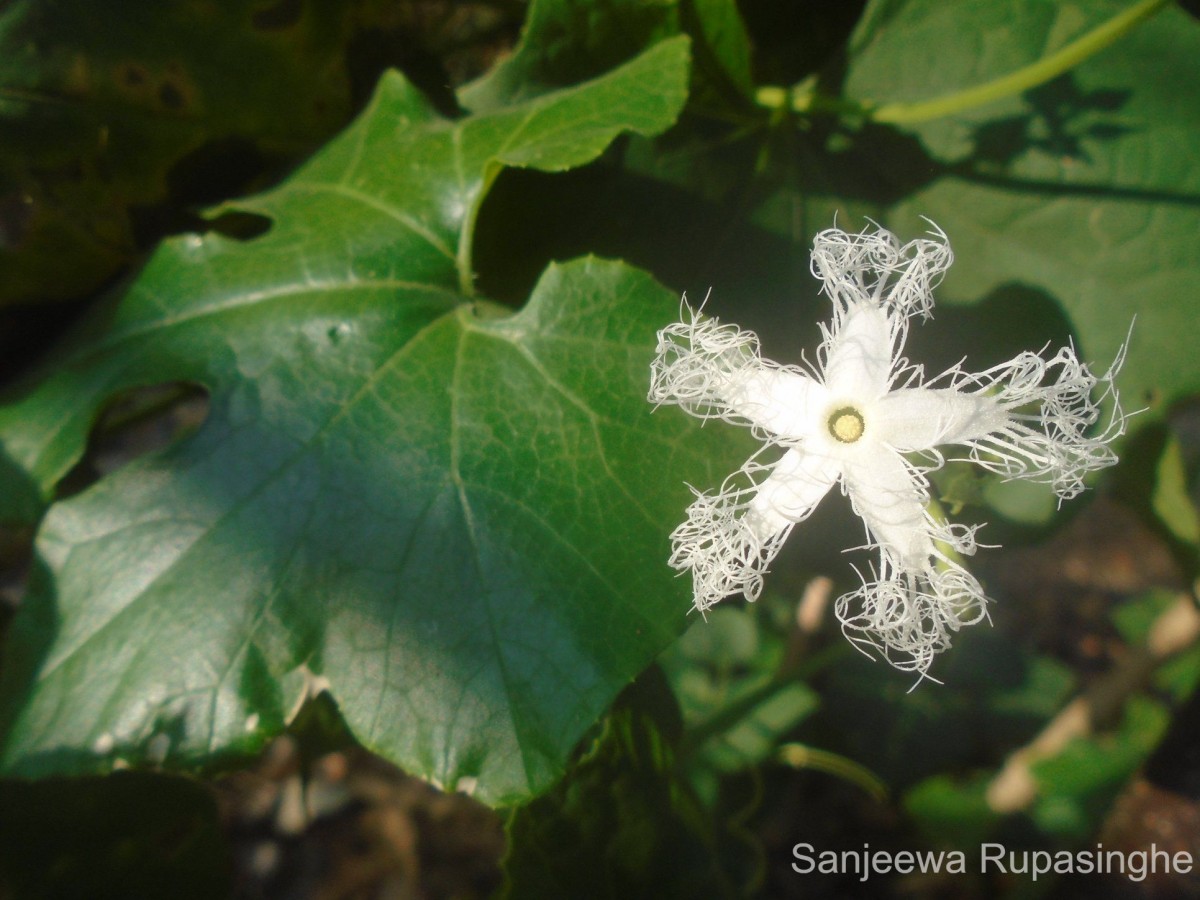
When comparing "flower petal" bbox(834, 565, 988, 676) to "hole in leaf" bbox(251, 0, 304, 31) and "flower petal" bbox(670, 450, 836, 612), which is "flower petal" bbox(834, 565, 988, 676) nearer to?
"flower petal" bbox(670, 450, 836, 612)

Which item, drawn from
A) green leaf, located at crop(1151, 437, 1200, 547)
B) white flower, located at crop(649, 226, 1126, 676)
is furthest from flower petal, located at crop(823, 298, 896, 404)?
green leaf, located at crop(1151, 437, 1200, 547)

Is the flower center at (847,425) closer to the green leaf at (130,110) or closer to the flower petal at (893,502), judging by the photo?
the flower petal at (893,502)

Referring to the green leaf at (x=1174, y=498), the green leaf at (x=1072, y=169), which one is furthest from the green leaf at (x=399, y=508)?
the green leaf at (x=1174, y=498)

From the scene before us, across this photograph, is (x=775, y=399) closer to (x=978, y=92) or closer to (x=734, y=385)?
(x=734, y=385)

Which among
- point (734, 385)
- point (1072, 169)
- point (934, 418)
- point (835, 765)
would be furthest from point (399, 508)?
Answer: point (835, 765)

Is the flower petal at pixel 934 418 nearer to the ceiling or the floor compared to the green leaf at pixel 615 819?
nearer to the ceiling

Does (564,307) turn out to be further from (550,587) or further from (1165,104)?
(1165,104)

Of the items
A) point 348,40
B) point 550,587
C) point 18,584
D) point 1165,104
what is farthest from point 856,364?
point 18,584
